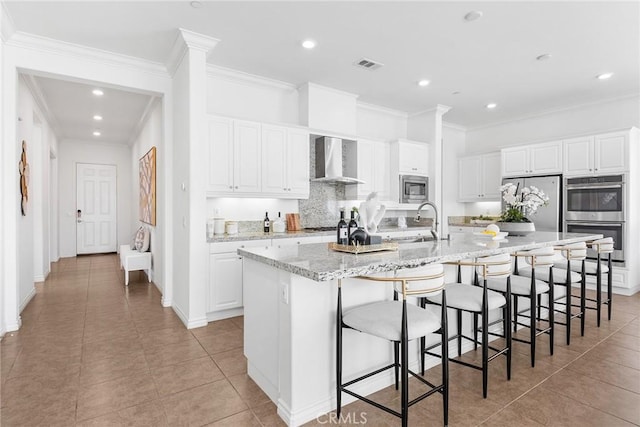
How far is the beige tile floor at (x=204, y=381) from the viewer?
199 centimetres

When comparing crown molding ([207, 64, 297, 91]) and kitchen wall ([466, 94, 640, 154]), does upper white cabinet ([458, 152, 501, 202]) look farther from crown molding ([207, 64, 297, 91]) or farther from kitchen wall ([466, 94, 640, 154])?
crown molding ([207, 64, 297, 91])

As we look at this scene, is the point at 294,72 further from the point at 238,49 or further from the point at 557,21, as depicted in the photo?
the point at 557,21

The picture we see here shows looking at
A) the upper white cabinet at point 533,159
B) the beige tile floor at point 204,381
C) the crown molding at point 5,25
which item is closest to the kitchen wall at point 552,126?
the upper white cabinet at point 533,159

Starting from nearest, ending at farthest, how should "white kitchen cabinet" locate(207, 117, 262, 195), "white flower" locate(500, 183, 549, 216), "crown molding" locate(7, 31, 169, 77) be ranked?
"crown molding" locate(7, 31, 169, 77) → "white flower" locate(500, 183, 549, 216) → "white kitchen cabinet" locate(207, 117, 262, 195)

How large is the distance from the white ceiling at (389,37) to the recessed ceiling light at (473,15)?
42 mm

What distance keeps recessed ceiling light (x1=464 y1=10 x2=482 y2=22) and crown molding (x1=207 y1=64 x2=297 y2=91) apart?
240 cm

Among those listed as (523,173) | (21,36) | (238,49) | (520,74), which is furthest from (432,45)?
(21,36)

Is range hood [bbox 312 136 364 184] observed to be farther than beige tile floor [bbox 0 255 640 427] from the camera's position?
Yes

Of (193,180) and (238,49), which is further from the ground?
(238,49)

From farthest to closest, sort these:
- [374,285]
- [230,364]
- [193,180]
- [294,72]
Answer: [294,72]
[193,180]
[230,364]
[374,285]

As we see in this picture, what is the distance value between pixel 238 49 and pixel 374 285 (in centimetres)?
292

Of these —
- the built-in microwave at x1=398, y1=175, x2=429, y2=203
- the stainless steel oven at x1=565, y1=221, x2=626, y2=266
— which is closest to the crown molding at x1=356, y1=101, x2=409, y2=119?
the built-in microwave at x1=398, y1=175, x2=429, y2=203

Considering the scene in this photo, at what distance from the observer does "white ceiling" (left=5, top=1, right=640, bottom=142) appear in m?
2.92

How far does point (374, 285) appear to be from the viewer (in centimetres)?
225
